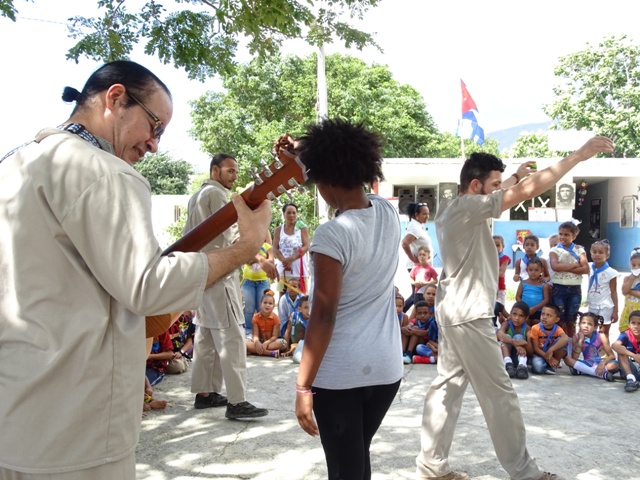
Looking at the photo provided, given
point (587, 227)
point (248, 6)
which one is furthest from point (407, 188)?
point (248, 6)

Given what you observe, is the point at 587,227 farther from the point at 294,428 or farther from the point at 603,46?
the point at 294,428

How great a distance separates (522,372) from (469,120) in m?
11.0

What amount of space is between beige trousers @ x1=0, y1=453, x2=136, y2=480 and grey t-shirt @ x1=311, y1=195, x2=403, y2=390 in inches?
35.3

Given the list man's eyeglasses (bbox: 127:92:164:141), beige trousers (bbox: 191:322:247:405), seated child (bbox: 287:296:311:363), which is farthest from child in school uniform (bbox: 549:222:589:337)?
man's eyeglasses (bbox: 127:92:164:141)

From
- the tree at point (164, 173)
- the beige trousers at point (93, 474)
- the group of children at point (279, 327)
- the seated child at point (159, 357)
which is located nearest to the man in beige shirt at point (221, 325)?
the seated child at point (159, 357)

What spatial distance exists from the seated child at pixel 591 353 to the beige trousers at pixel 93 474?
591cm

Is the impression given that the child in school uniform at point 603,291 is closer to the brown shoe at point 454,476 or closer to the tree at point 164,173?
the brown shoe at point 454,476

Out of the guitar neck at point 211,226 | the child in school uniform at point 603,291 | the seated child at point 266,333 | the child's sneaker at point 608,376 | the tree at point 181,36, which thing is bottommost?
the child's sneaker at point 608,376

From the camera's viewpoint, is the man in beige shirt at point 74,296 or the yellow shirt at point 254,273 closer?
the man in beige shirt at point 74,296

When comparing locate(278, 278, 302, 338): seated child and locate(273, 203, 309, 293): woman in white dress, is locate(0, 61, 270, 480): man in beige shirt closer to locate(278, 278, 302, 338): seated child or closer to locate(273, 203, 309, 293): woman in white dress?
locate(278, 278, 302, 338): seated child

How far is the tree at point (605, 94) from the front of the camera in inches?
1272

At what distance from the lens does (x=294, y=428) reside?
4.79m

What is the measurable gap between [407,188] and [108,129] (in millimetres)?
19224

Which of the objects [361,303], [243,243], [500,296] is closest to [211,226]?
[243,243]
